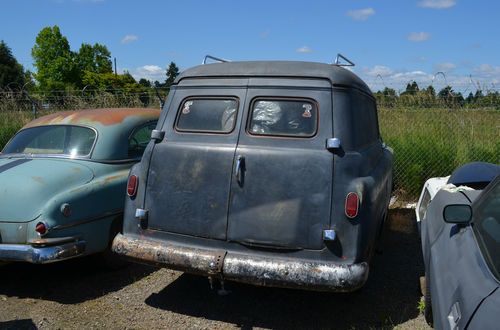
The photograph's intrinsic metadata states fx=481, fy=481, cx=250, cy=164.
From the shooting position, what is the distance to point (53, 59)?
A: 59469mm

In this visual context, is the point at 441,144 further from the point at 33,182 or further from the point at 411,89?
the point at 33,182

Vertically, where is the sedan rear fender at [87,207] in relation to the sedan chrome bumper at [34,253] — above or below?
above

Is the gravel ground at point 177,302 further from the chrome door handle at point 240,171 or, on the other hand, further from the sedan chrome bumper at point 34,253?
the chrome door handle at point 240,171

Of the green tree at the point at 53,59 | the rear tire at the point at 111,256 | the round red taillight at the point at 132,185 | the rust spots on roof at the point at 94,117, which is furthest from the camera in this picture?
the green tree at the point at 53,59

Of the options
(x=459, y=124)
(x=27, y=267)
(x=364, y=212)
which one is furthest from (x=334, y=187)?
(x=459, y=124)

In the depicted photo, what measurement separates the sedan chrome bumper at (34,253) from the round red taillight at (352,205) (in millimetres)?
2638

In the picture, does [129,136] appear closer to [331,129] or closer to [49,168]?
[49,168]

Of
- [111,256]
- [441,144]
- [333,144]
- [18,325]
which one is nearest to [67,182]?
[111,256]

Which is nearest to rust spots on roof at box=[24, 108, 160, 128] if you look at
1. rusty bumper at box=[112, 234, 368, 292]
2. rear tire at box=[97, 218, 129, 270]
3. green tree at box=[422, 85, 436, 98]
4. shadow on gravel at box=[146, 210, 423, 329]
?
rear tire at box=[97, 218, 129, 270]

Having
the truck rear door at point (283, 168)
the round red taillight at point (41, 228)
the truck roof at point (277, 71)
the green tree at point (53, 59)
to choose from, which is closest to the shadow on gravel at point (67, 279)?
the round red taillight at point (41, 228)

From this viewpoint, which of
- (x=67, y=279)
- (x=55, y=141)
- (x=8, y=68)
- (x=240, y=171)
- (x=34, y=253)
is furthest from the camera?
(x=8, y=68)

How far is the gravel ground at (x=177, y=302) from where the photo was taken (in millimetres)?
4152

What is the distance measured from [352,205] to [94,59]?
68.7 metres

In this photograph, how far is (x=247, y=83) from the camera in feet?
13.6
